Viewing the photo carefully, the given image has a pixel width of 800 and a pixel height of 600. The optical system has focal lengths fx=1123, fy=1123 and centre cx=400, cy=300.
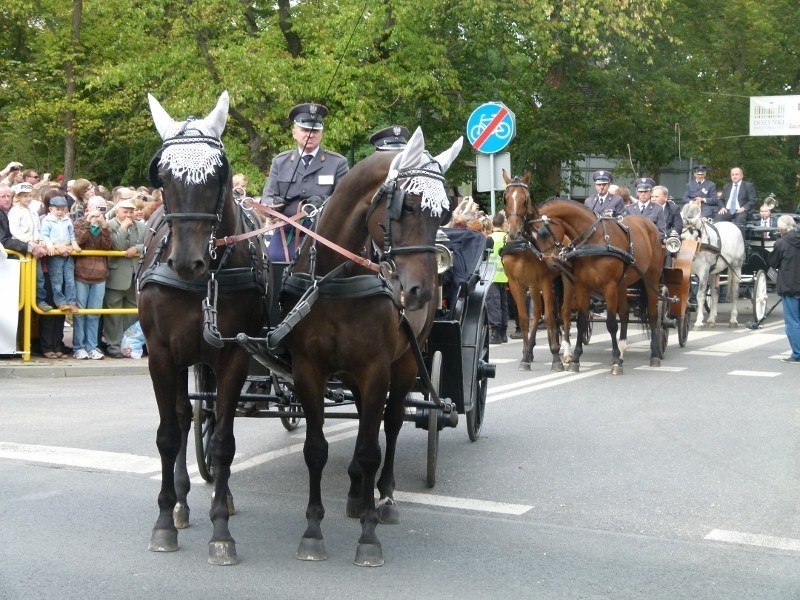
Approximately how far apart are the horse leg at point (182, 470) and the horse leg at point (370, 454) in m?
1.08

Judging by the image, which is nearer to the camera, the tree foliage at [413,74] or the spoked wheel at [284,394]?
the spoked wheel at [284,394]

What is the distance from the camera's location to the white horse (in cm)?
2008

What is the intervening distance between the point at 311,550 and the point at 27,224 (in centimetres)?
907

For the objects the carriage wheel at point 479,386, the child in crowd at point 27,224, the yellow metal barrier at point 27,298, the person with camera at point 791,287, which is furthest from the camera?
the person with camera at point 791,287

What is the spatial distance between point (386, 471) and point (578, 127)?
25333 millimetres

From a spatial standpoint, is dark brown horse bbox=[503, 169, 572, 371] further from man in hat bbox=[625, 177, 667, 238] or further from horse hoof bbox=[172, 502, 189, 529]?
horse hoof bbox=[172, 502, 189, 529]

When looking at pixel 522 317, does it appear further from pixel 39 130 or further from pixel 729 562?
pixel 39 130

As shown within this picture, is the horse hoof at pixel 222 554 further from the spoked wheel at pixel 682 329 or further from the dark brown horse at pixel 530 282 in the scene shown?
the spoked wheel at pixel 682 329

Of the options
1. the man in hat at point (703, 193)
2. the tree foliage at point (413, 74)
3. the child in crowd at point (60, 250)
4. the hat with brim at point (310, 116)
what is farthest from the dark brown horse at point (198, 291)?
the man in hat at point (703, 193)

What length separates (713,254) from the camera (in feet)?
67.6

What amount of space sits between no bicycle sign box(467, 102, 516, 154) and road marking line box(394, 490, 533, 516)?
9995mm

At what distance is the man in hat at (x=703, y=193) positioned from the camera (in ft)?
75.0

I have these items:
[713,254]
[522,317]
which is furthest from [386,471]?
[713,254]

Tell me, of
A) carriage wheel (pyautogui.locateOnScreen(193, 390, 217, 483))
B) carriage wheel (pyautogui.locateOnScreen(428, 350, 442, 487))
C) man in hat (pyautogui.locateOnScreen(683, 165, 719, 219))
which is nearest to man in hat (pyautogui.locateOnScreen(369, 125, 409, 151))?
carriage wheel (pyautogui.locateOnScreen(428, 350, 442, 487))
